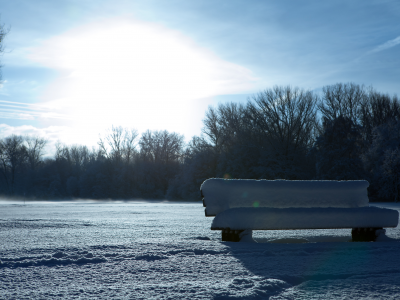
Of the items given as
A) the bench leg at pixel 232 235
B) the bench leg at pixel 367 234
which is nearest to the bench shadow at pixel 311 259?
the bench leg at pixel 232 235

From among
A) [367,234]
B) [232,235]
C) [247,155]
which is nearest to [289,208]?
[232,235]

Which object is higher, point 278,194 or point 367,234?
point 278,194

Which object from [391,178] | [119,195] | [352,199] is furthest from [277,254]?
[119,195]

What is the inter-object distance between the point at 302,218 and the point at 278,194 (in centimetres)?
71

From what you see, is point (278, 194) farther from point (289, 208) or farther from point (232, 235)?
point (232, 235)

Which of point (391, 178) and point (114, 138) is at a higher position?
point (114, 138)

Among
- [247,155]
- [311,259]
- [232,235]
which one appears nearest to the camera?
[311,259]

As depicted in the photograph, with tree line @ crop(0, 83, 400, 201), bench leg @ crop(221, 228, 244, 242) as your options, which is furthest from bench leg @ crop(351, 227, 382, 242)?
tree line @ crop(0, 83, 400, 201)

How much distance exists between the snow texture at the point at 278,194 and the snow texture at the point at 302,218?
35 cm

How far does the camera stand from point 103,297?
3.43 meters

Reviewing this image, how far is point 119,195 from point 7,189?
19185 mm

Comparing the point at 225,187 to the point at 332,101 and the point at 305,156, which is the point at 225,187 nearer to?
the point at 305,156

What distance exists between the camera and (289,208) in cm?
703

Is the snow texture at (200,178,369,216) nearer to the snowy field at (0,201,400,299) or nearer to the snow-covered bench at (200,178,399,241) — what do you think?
the snow-covered bench at (200,178,399,241)
